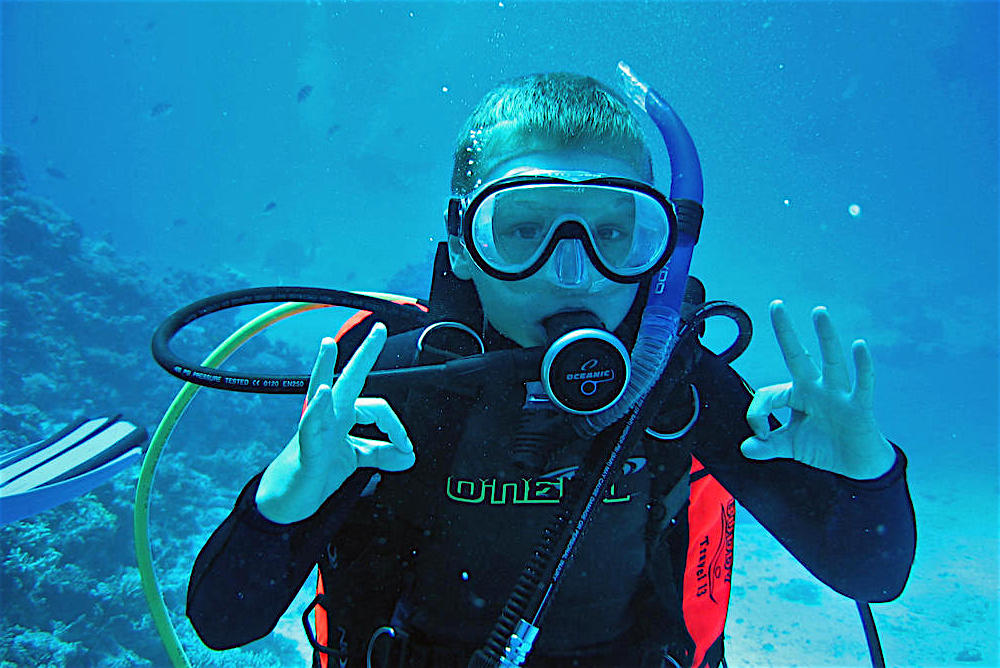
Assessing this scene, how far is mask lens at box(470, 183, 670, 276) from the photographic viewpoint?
5.35ft

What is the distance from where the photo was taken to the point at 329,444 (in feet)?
4.24

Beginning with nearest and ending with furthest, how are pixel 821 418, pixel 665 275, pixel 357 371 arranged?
pixel 357 371
pixel 821 418
pixel 665 275

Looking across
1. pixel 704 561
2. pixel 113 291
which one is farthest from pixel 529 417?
Result: pixel 113 291

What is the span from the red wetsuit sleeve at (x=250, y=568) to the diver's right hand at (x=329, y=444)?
0.07 meters

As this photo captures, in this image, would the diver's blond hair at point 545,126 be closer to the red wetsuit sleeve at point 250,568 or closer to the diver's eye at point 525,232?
the diver's eye at point 525,232

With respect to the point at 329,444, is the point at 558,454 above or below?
above

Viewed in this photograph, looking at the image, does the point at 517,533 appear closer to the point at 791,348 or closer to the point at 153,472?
the point at 791,348

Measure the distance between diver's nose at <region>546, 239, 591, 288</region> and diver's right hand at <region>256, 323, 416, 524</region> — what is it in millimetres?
624

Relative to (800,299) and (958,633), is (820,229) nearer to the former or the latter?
(800,299)

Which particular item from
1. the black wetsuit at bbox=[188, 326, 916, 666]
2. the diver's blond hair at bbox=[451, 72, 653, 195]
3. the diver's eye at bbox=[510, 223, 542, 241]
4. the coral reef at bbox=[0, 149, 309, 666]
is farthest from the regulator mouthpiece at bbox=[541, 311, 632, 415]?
the coral reef at bbox=[0, 149, 309, 666]

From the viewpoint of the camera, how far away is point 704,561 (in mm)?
2193

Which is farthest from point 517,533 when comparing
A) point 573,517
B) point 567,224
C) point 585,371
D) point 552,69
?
point 552,69

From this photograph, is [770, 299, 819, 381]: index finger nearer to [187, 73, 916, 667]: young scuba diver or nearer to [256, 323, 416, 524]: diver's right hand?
[187, 73, 916, 667]: young scuba diver

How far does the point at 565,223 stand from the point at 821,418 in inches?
36.9
